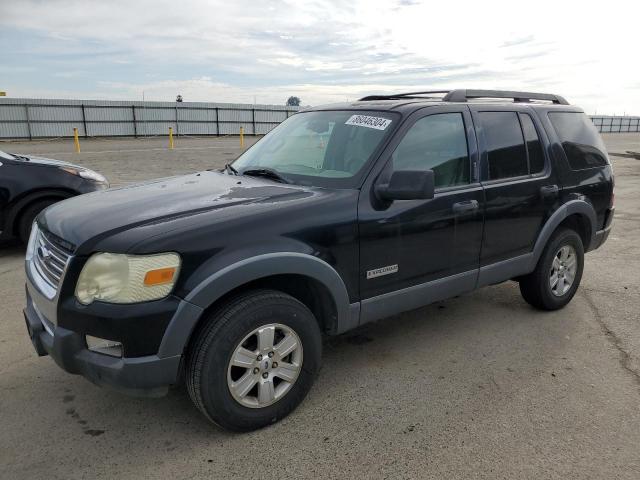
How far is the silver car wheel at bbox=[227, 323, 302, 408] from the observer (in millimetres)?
2660

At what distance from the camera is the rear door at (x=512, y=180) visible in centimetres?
377

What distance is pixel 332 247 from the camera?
2.93 meters

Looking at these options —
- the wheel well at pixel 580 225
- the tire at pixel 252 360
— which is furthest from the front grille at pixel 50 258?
the wheel well at pixel 580 225

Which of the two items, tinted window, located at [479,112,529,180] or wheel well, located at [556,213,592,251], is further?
wheel well, located at [556,213,592,251]

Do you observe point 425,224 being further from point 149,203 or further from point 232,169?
point 149,203

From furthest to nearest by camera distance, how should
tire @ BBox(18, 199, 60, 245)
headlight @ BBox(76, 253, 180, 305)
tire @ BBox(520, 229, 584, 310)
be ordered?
tire @ BBox(18, 199, 60, 245)
tire @ BBox(520, 229, 584, 310)
headlight @ BBox(76, 253, 180, 305)

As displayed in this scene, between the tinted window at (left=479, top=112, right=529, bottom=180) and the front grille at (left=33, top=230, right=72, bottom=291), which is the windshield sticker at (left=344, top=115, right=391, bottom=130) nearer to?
the tinted window at (left=479, top=112, right=529, bottom=180)

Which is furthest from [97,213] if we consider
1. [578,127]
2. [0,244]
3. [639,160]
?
[639,160]

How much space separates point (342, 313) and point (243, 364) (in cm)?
68

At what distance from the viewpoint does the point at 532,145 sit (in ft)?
13.5

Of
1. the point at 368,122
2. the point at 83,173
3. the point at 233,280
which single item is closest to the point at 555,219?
the point at 368,122

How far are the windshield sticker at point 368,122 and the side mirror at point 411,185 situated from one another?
498 millimetres

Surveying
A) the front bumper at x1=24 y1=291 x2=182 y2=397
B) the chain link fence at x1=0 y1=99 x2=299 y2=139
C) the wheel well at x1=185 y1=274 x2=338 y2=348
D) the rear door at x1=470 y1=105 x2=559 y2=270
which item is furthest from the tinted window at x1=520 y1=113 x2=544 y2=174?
the chain link fence at x1=0 y1=99 x2=299 y2=139

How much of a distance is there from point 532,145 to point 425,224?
4.70 ft
